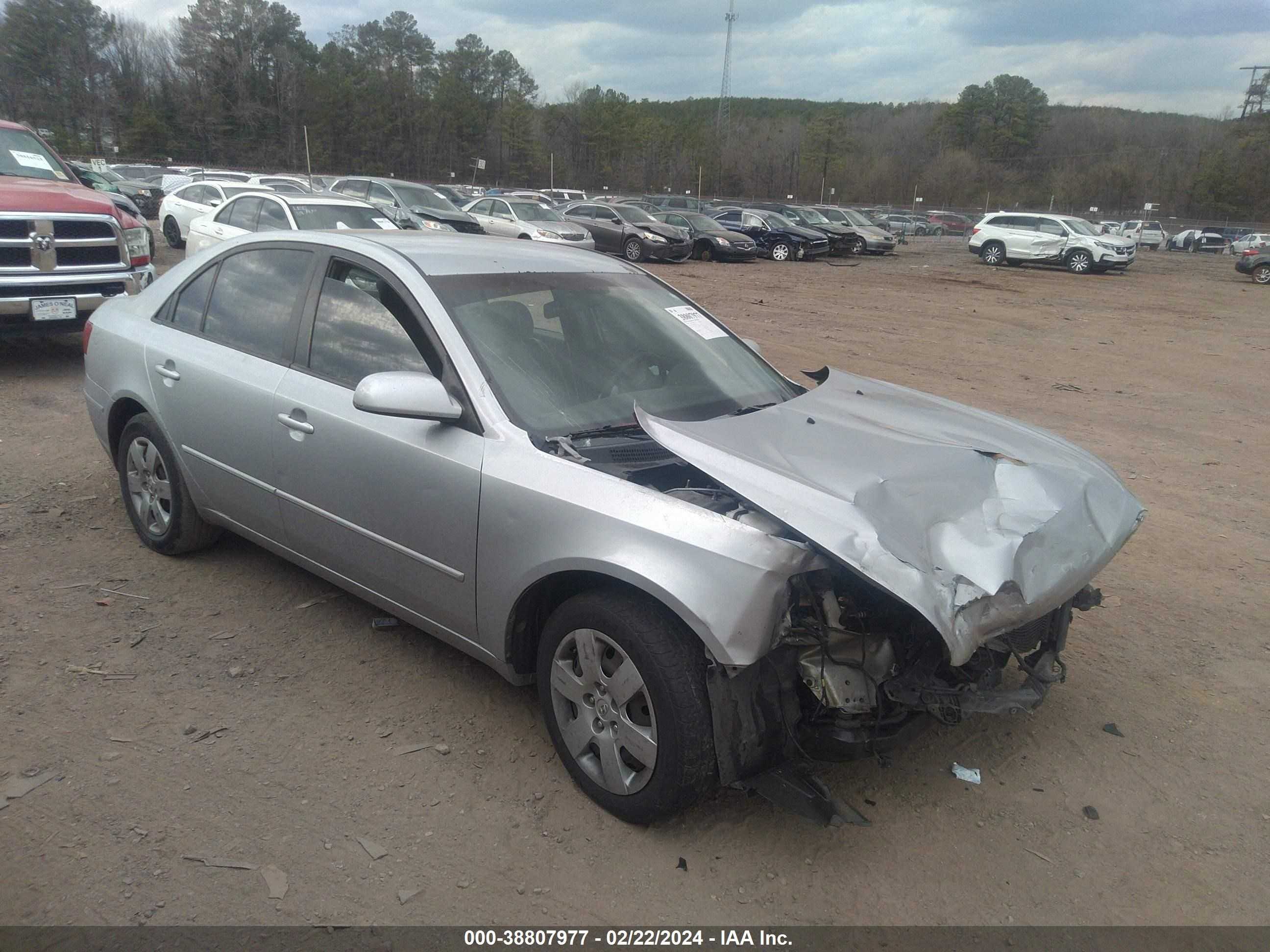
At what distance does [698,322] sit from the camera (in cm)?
412

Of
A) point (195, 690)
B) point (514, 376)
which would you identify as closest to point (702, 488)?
point (514, 376)

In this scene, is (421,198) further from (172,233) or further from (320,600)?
(320,600)

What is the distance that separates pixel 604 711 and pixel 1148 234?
2318 inches

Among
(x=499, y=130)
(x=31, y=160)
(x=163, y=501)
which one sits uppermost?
(x=499, y=130)

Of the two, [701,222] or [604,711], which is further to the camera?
[701,222]

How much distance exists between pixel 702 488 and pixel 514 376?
2.93 ft

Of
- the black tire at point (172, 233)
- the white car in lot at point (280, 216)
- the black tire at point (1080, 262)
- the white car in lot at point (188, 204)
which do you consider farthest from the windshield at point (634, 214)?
the black tire at point (1080, 262)

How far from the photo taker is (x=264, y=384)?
379cm

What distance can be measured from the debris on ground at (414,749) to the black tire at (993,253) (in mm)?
30036

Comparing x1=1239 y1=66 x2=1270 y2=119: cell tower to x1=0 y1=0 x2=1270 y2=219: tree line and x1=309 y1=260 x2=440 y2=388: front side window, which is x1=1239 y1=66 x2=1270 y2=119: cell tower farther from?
x1=309 y1=260 x2=440 y2=388: front side window

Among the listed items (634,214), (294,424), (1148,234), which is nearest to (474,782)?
(294,424)

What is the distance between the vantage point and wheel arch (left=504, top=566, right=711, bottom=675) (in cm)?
256

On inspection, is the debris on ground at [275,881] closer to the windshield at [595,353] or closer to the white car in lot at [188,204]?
the windshield at [595,353]
